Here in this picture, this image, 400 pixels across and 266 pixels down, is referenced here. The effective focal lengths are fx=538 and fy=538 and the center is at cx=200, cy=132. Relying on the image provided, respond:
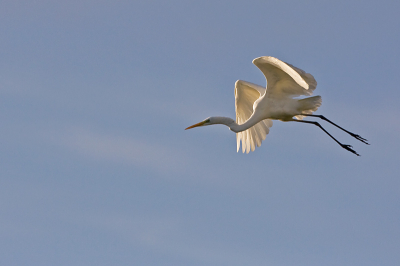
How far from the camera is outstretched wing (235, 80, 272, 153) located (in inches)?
765

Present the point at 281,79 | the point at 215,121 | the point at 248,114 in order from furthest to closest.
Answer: the point at 248,114
the point at 215,121
the point at 281,79

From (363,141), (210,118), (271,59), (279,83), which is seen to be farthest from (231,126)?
(363,141)

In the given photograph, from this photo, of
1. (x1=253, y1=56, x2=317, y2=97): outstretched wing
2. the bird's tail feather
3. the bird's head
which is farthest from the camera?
the bird's head

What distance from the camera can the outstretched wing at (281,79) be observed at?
14891 mm

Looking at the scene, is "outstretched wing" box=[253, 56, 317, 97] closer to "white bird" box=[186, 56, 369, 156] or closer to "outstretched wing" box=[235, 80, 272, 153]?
"white bird" box=[186, 56, 369, 156]

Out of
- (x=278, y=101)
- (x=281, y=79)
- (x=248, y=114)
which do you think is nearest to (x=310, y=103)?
(x=278, y=101)

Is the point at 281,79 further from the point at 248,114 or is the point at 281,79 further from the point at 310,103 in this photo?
the point at 248,114

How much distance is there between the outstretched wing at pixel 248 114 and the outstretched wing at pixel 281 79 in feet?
6.83

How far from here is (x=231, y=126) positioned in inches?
683

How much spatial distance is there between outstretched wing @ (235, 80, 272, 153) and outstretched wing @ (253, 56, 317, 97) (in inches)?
82.0

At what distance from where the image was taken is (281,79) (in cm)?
1645

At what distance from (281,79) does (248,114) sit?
150 inches

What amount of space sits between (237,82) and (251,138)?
6.91 feet

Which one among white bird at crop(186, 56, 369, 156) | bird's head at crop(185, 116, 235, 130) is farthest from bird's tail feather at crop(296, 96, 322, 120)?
bird's head at crop(185, 116, 235, 130)
